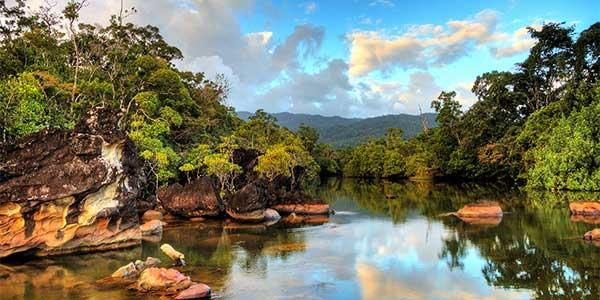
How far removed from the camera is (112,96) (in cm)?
4116

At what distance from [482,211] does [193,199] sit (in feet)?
64.7

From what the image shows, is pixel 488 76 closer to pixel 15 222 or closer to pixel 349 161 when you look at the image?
pixel 349 161

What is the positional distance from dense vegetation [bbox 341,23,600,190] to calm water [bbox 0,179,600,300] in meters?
17.8

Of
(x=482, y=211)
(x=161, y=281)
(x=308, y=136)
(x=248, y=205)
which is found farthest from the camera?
(x=308, y=136)

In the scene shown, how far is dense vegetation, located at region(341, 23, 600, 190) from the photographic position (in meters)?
48.1

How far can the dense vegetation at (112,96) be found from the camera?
29.1m

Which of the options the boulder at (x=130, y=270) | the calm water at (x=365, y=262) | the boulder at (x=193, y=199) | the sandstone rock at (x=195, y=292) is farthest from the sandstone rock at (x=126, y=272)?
the boulder at (x=193, y=199)

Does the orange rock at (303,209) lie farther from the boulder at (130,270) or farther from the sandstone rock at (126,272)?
the sandstone rock at (126,272)

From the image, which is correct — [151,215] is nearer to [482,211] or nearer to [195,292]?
[195,292]

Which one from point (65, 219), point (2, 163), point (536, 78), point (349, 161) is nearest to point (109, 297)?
point (65, 219)

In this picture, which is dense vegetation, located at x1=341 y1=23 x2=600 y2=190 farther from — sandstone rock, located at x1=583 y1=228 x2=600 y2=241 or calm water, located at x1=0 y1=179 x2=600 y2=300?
sandstone rock, located at x1=583 y1=228 x2=600 y2=241

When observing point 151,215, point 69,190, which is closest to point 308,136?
point 151,215

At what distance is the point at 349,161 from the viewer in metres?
104

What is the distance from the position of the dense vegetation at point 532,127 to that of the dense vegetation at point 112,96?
26115 mm
